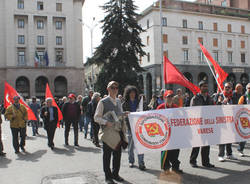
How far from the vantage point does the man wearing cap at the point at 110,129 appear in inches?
209

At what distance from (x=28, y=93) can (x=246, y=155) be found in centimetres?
4623

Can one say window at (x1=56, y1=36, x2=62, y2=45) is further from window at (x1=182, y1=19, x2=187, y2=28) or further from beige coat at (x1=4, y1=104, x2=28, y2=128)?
beige coat at (x1=4, y1=104, x2=28, y2=128)

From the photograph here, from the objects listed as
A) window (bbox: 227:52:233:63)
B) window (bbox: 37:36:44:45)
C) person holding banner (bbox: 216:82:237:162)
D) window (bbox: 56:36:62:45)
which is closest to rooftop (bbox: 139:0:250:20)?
window (bbox: 227:52:233:63)

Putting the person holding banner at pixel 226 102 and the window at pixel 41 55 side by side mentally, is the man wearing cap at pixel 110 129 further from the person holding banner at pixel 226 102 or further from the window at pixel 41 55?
the window at pixel 41 55

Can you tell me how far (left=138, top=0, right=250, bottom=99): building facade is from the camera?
45.2 meters

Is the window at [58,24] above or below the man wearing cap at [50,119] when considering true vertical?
above

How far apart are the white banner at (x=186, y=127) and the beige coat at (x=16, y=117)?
197 inches

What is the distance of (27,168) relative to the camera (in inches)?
270

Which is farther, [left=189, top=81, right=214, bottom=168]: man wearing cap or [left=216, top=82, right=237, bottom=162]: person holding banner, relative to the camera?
[left=216, top=82, right=237, bottom=162]: person holding banner

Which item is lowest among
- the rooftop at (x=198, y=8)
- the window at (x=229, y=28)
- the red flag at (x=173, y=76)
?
the red flag at (x=173, y=76)

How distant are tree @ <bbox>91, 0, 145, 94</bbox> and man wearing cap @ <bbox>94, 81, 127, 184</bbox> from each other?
69.1 feet

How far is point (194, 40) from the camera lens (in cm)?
4775

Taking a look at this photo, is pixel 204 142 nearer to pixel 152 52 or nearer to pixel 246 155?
pixel 246 155

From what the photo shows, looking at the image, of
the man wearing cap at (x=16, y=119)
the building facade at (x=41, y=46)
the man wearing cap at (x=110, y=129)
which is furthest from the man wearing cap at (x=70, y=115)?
the building facade at (x=41, y=46)
